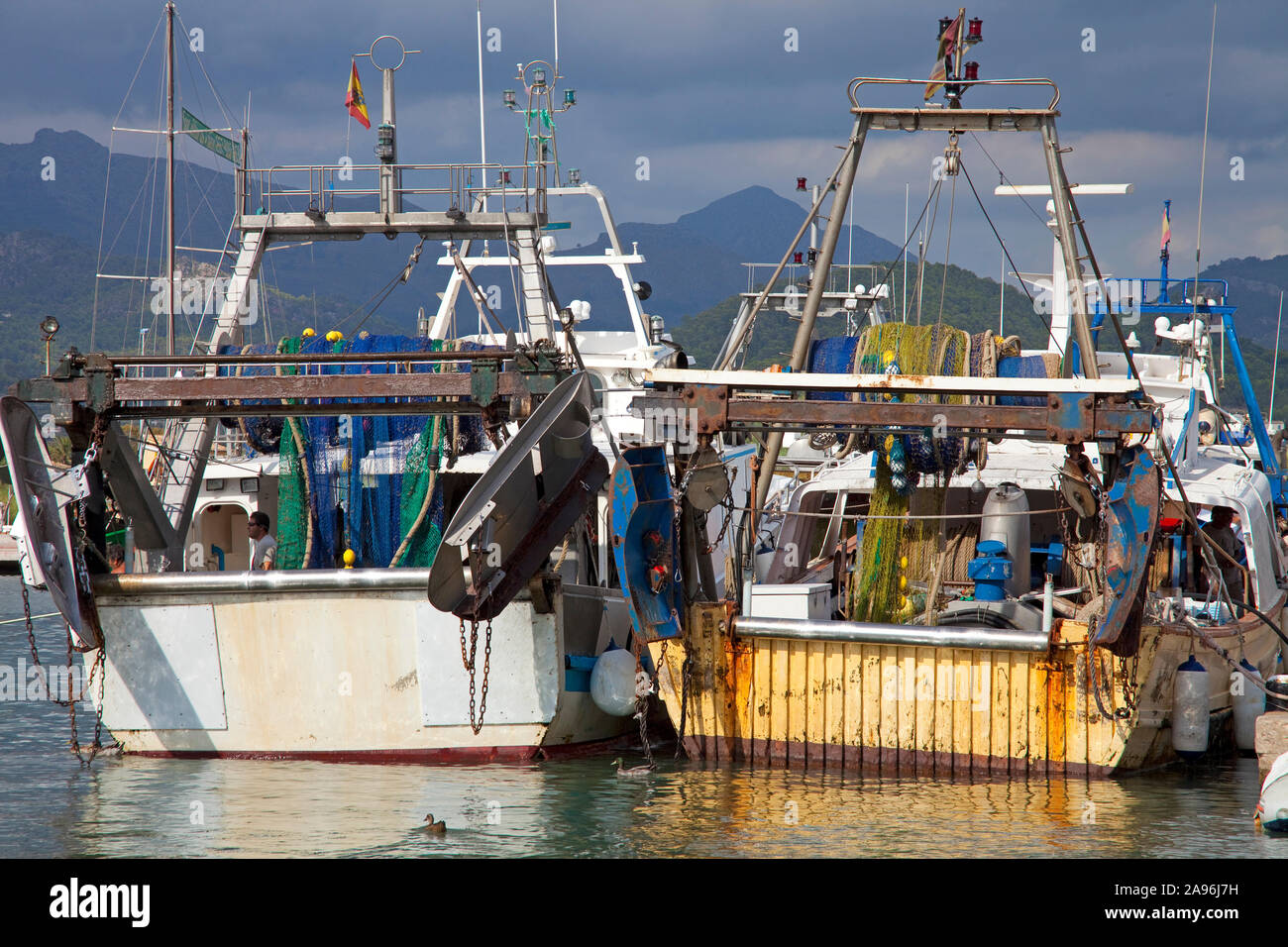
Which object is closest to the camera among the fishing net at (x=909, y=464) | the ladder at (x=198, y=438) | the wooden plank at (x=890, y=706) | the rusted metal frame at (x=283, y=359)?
the rusted metal frame at (x=283, y=359)

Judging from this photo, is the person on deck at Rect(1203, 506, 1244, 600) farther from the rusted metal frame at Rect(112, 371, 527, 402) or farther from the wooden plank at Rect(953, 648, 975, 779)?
the rusted metal frame at Rect(112, 371, 527, 402)

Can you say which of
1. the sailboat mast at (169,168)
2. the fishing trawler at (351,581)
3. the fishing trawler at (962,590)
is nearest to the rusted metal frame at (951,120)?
the fishing trawler at (962,590)

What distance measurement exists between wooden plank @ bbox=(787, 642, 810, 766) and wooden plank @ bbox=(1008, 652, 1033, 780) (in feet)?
5.15

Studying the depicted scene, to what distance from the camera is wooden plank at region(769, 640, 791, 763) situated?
35.9ft

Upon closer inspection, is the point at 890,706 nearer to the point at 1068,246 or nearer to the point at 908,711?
the point at 908,711

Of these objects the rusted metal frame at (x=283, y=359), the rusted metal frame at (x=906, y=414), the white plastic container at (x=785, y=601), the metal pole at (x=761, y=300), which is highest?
the metal pole at (x=761, y=300)

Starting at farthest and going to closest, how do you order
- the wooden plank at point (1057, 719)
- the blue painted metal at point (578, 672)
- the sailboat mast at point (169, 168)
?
the sailboat mast at point (169, 168)
the blue painted metal at point (578, 672)
the wooden plank at point (1057, 719)

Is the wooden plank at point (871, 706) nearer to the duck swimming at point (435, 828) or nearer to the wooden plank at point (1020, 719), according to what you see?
the wooden plank at point (1020, 719)

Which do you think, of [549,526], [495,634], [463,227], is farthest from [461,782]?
[463,227]

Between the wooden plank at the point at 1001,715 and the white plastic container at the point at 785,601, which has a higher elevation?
the white plastic container at the point at 785,601

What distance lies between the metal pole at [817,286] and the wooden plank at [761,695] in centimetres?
140

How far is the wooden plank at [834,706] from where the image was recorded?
10836 mm

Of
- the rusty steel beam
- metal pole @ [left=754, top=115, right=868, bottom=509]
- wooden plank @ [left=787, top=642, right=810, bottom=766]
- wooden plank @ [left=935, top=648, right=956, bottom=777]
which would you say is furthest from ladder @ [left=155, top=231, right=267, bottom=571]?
wooden plank @ [left=935, top=648, right=956, bottom=777]

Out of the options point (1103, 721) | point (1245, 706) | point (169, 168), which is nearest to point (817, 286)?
point (1103, 721)
